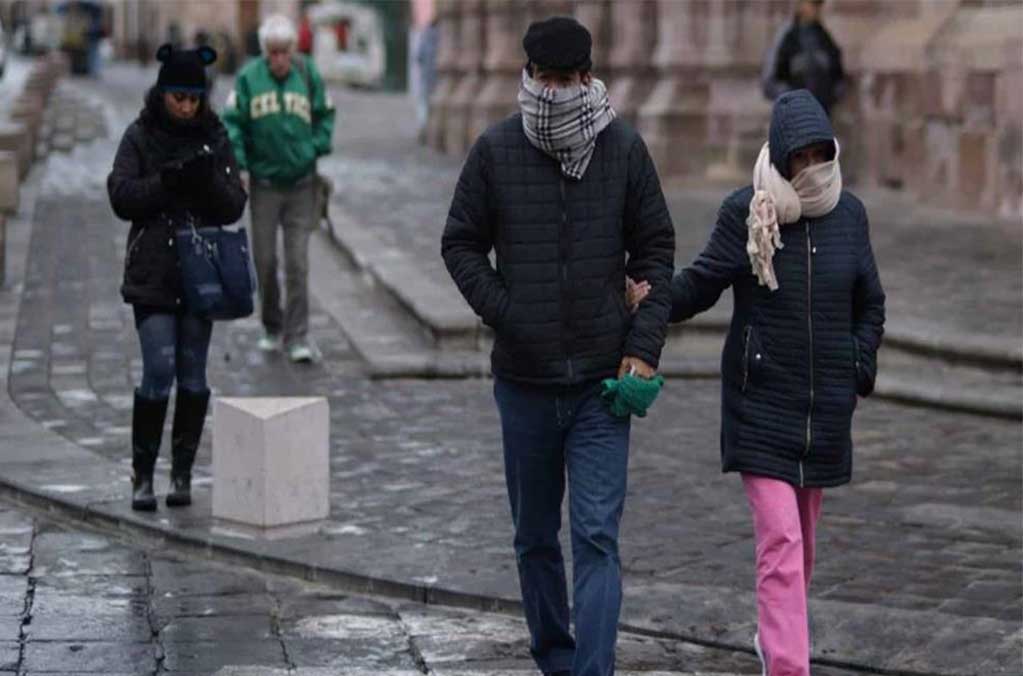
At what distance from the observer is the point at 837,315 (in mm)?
6734

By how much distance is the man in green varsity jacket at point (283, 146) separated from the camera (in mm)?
13000

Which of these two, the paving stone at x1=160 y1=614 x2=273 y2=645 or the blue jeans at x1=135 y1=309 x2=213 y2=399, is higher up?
the blue jeans at x1=135 y1=309 x2=213 y2=399

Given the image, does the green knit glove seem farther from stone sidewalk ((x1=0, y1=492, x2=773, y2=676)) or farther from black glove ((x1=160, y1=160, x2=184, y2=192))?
black glove ((x1=160, y1=160, x2=184, y2=192))

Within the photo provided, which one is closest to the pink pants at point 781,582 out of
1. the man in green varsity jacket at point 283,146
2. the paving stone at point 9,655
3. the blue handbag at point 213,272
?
the paving stone at point 9,655

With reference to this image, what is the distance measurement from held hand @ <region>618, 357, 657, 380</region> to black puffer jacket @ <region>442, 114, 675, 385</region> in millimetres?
18

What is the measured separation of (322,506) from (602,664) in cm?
286

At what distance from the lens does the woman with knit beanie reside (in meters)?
6.65

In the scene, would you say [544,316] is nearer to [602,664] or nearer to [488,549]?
[602,664]

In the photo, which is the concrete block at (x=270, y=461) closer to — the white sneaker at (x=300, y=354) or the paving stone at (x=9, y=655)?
the paving stone at (x=9, y=655)

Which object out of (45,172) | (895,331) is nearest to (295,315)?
(895,331)

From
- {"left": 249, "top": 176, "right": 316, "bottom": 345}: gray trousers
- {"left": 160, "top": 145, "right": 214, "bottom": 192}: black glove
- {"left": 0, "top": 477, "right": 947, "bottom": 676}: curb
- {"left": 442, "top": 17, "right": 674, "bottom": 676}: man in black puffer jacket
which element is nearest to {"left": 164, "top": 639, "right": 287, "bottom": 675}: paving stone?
{"left": 0, "top": 477, "right": 947, "bottom": 676}: curb

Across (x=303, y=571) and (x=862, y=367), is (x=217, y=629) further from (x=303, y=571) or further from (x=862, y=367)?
(x=862, y=367)

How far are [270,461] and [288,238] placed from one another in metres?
4.60

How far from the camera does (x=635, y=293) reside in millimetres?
6586
